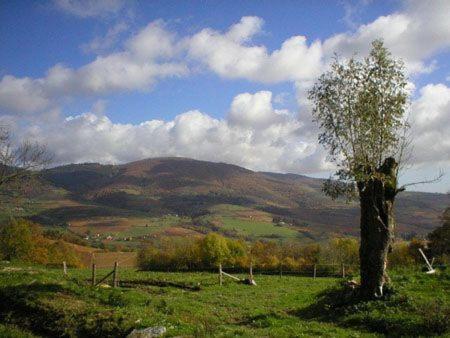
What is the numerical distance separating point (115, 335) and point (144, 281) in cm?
2346

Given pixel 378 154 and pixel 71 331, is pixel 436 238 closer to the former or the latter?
pixel 378 154

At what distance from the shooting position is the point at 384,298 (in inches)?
969

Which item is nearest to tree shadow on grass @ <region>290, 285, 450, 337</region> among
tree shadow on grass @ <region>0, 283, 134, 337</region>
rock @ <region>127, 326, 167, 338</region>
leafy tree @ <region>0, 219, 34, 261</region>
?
rock @ <region>127, 326, 167, 338</region>

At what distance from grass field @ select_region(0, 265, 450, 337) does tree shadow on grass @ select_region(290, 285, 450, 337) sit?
0.05 m

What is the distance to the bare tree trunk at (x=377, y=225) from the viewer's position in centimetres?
2562

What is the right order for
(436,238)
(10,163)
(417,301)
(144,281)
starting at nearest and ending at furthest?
1. (417,301)
2. (144,281)
3. (10,163)
4. (436,238)

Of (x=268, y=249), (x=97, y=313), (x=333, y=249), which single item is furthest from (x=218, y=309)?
(x=268, y=249)

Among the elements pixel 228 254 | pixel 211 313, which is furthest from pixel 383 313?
pixel 228 254

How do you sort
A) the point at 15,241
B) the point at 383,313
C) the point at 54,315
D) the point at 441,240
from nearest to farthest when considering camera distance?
the point at 383,313, the point at 54,315, the point at 441,240, the point at 15,241

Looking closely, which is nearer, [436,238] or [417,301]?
[417,301]

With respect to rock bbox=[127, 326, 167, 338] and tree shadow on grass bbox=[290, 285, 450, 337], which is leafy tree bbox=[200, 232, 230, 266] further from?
rock bbox=[127, 326, 167, 338]

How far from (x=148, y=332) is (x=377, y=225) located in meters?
15.6

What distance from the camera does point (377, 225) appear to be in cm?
2625

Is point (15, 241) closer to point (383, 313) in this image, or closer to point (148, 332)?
point (148, 332)
